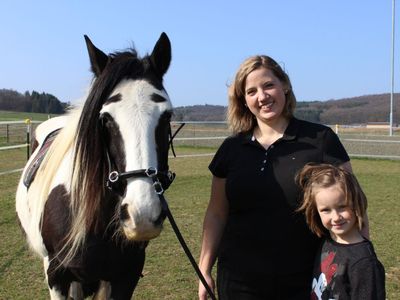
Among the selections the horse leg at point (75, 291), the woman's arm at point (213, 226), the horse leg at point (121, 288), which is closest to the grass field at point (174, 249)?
the horse leg at point (75, 291)

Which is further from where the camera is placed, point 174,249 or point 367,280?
point 174,249

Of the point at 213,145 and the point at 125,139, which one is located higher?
the point at 125,139

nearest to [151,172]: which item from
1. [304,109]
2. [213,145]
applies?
[213,145]

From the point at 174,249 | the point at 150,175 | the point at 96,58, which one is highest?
the point at 96,58

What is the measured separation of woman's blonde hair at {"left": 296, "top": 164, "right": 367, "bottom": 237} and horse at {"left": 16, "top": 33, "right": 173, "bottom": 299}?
1.94 ft

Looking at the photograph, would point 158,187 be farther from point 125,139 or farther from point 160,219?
point 125,139

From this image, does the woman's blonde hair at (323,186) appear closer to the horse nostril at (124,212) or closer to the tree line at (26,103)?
the horse nostril at (124,212)

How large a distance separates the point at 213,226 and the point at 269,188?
0.40 meters

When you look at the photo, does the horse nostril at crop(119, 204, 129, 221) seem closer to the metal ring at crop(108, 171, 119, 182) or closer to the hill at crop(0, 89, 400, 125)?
the metal ring at crop(108, 171, 119, 182)

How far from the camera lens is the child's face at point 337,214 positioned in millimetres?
1664

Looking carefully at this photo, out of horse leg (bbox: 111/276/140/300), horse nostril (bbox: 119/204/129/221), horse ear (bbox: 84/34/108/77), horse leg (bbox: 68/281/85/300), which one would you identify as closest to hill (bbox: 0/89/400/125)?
horse ear (bbox: 84/34/108/77)

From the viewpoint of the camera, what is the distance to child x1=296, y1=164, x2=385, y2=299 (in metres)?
1.55

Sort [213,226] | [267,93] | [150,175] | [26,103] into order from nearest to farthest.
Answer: [150,175], [267,93], [213,226], [26,103]

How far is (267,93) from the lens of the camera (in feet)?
6.18
